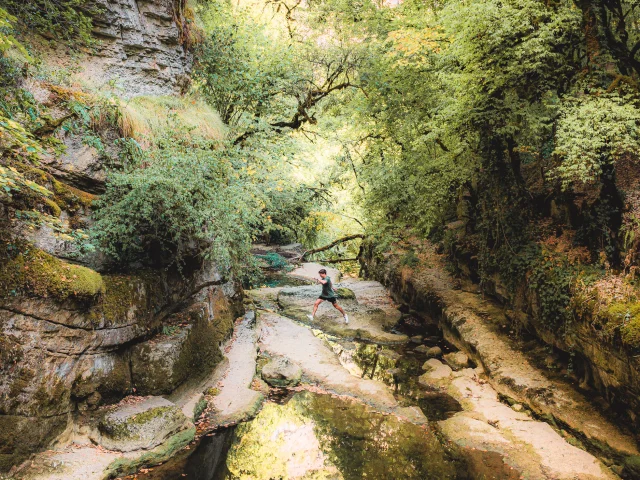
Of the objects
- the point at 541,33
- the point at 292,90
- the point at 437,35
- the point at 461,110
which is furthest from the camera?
the point at 292,90

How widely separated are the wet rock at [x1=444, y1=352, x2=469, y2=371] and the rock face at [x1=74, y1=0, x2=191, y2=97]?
10.1m

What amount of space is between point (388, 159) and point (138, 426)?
35.2 ft

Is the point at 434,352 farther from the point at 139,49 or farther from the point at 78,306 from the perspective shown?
the point at 139,49

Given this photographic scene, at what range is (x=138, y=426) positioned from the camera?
5.46 m

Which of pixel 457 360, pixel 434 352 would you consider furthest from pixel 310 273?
pixel 457 360

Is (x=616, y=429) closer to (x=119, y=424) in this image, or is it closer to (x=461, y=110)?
(x=461, y=110)

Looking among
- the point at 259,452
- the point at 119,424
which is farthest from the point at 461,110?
the point at 119,424

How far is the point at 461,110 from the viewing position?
8609 mm

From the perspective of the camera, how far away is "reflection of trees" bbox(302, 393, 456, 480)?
539cm

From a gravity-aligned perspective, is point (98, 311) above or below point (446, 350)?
above

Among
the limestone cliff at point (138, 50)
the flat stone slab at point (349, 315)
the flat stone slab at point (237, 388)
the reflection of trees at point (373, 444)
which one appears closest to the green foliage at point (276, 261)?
the flat stone slab at point (349, 315)

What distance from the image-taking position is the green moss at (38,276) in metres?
4.81

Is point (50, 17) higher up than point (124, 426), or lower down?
higher up

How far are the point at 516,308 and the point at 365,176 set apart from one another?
6.28 metres
